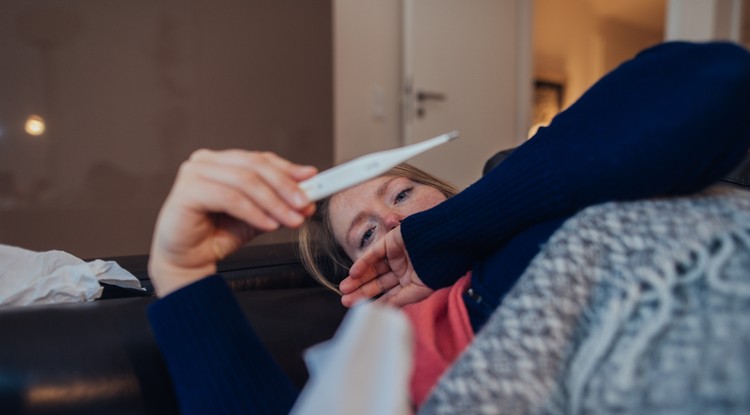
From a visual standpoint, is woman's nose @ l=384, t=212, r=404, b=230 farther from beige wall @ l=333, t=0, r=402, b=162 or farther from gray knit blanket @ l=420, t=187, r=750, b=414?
beige wall @ l=333, t=0, r=402, b=162

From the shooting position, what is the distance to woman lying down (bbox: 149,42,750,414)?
53cm

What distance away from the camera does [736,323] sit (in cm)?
39

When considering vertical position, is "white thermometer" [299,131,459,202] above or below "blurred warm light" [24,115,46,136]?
above

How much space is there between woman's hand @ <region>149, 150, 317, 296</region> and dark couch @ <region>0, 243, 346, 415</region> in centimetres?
14

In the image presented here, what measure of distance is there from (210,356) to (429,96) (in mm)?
2651

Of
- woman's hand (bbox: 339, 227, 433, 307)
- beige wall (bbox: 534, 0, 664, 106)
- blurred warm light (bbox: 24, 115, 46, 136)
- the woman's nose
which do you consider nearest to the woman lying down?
woman's hand (bbox: 339, 227, 433, 307)

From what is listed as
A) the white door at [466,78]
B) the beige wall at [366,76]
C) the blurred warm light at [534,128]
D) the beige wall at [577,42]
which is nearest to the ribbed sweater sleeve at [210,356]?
the blurred warm light at [534,128]

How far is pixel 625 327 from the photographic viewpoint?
43 centimetres

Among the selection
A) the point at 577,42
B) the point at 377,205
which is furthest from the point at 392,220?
the point at 577,42

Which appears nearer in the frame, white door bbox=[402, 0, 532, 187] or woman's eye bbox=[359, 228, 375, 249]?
woman's eye bbox=[359, 228, 375, 249]

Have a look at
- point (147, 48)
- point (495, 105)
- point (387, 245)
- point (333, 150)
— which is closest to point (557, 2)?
point (495, 105)

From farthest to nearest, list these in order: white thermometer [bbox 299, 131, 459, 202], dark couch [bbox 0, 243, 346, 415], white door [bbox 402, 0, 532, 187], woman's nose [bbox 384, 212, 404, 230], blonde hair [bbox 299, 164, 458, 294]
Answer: white door [bbox 402, 0, 532, 187]
blonde hair [bbox 299, 164, 458, 294]
woman's nose [bbox 384, 212, 404, 230]
dark couch [bbox 0, 243, 346, 415]
white thermometer [bbox 299, 131, 459, 202]

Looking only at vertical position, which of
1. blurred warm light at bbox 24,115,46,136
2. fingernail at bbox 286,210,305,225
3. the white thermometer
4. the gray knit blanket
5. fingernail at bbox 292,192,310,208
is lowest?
blurred warm light at bbox 24,115,46,136

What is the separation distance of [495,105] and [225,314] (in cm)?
306
